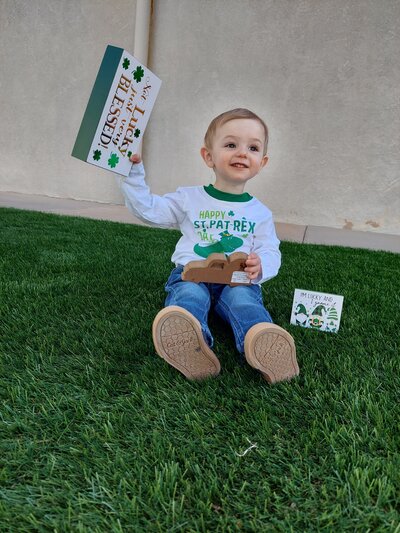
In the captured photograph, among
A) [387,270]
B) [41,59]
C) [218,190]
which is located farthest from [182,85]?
[218,190]

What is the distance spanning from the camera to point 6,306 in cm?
172

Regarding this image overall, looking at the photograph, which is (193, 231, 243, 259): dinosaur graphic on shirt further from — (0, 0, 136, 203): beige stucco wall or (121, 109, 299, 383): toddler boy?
(0, 0, 136, 203): beige stucco wall

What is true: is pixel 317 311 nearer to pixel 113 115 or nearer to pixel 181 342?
pixel 181 342

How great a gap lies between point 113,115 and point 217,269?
0.59 meters

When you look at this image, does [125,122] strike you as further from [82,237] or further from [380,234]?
[380,234]

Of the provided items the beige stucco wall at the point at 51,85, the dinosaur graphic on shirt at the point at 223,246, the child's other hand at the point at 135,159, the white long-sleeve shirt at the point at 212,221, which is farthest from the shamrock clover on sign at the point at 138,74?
the beige stucco wall at the point at 51,85

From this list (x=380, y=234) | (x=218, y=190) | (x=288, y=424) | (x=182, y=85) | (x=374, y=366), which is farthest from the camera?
(x=182, y=85)

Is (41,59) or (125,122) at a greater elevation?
(41,59)

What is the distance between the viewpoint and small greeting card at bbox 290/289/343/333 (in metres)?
1.61

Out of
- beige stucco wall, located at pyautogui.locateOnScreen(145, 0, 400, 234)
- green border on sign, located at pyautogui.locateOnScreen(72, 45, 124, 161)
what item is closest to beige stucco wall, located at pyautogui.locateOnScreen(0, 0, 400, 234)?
beige stucco wall, located at pyautogui.locateOnScreen(145, 0, 400, 234)

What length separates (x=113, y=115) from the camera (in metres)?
1.40

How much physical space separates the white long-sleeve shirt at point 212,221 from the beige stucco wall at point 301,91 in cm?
349

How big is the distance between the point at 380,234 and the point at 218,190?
3.54 metres

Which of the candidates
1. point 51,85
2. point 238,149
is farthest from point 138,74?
point 51,85
